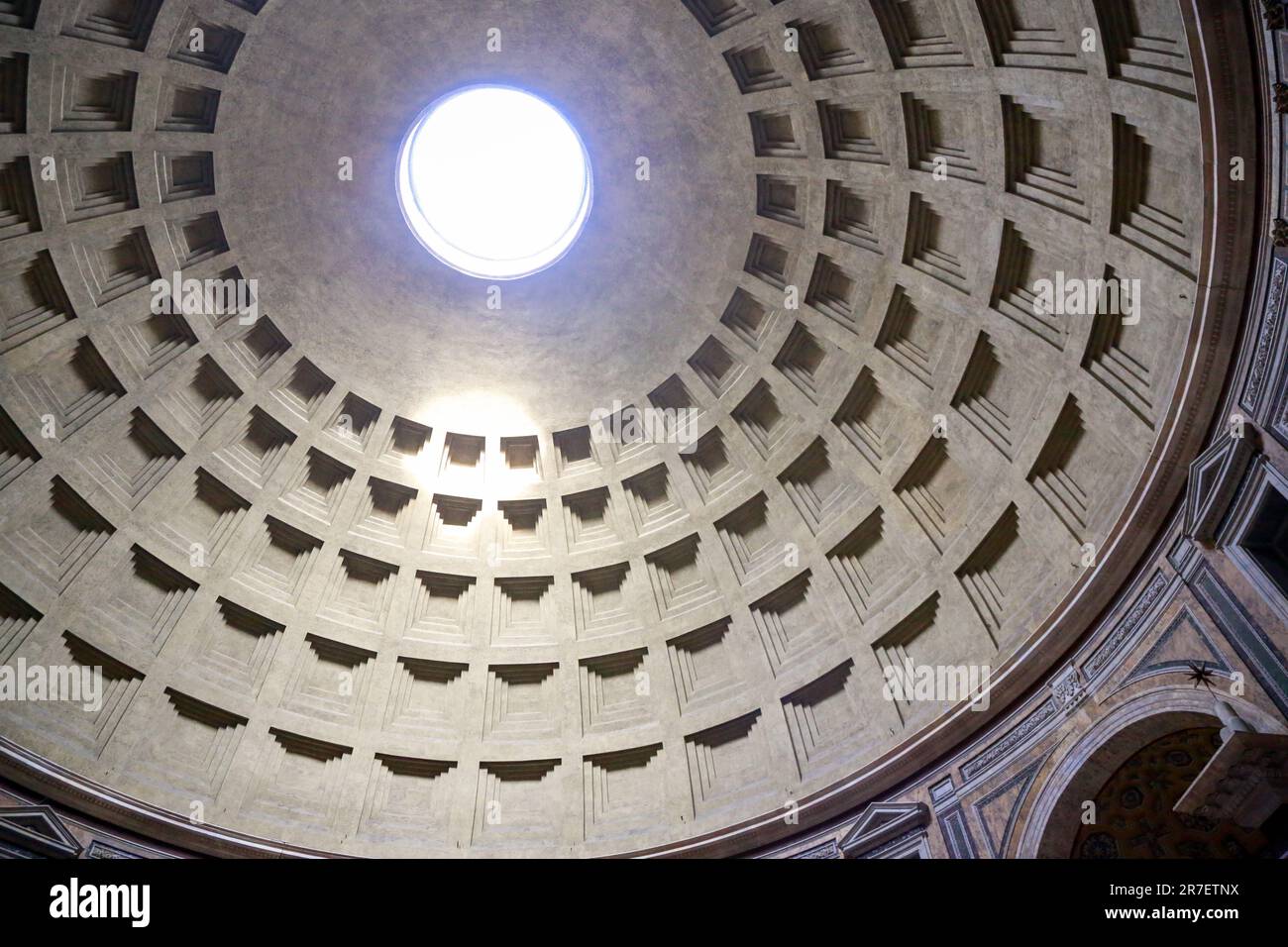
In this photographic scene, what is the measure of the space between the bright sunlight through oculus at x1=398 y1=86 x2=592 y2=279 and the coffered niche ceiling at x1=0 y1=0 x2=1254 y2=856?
82 centimetres

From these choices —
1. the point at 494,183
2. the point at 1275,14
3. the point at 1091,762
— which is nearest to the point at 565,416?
the point at 494,183

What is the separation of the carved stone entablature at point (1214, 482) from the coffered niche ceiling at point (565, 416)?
1.30 meters

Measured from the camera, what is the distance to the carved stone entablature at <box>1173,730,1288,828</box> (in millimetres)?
12148

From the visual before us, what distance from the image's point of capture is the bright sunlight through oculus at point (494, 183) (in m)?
24.3

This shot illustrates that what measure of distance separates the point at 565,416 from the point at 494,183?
7.42 m

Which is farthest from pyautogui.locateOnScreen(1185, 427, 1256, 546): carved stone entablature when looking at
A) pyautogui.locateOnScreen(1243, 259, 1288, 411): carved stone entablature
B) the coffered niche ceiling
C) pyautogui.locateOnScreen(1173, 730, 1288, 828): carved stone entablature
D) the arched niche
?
pyautogui.locateOnScreen(1173, 730, 1288, 828): carved stone entablature

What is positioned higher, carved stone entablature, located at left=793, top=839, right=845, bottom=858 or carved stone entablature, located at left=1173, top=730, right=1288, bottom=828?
carved stone entablature, located at left=793, top=839, right=845, bottom=858

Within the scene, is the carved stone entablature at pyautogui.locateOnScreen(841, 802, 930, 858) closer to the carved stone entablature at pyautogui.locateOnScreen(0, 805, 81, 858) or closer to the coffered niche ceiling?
the coffered niche ceiling

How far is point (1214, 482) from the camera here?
1349 cm
